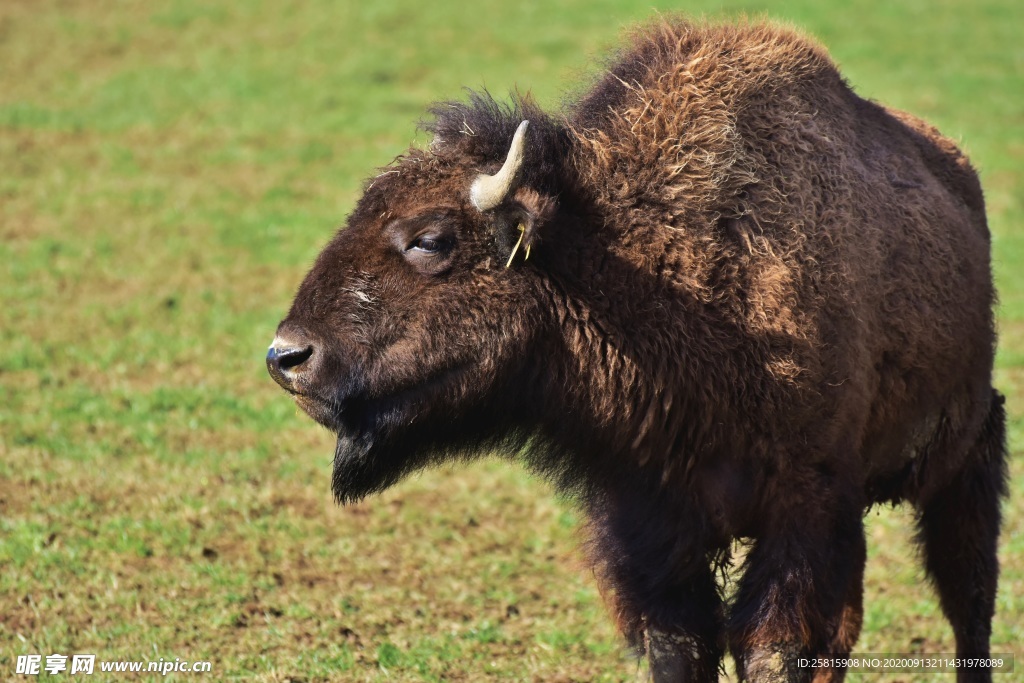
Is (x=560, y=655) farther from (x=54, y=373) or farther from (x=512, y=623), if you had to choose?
(x=54, y=373)

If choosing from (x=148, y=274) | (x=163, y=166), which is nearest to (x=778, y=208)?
(x=148, y=274)

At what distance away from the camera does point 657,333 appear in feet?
12.9

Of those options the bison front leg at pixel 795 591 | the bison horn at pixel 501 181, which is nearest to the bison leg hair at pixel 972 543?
the bison front leg at pixel 795 591

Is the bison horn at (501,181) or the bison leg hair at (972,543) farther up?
the bison horn at (501,181)

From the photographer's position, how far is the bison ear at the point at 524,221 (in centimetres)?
384

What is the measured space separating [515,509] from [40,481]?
2768 millimetres

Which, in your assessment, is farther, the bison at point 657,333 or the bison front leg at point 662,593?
the bison front leg at point 662,593

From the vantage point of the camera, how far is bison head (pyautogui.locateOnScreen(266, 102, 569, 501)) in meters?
3.80

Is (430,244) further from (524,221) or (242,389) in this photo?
(242,389)

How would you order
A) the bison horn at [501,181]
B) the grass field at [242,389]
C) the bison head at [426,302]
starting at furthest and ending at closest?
the grass field at [242,389], the bison head at [426,302], the bison horn at [501,181]

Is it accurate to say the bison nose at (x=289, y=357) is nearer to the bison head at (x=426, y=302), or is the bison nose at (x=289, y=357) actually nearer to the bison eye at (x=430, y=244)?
the bison head at (x=426, y=302)

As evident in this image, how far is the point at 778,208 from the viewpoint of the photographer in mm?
4059

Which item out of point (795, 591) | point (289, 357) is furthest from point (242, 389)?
point (795, 591)

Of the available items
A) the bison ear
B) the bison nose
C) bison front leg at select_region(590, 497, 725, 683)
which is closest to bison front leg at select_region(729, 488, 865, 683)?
bison front leg at select_region(590, 497, 725, 683)
